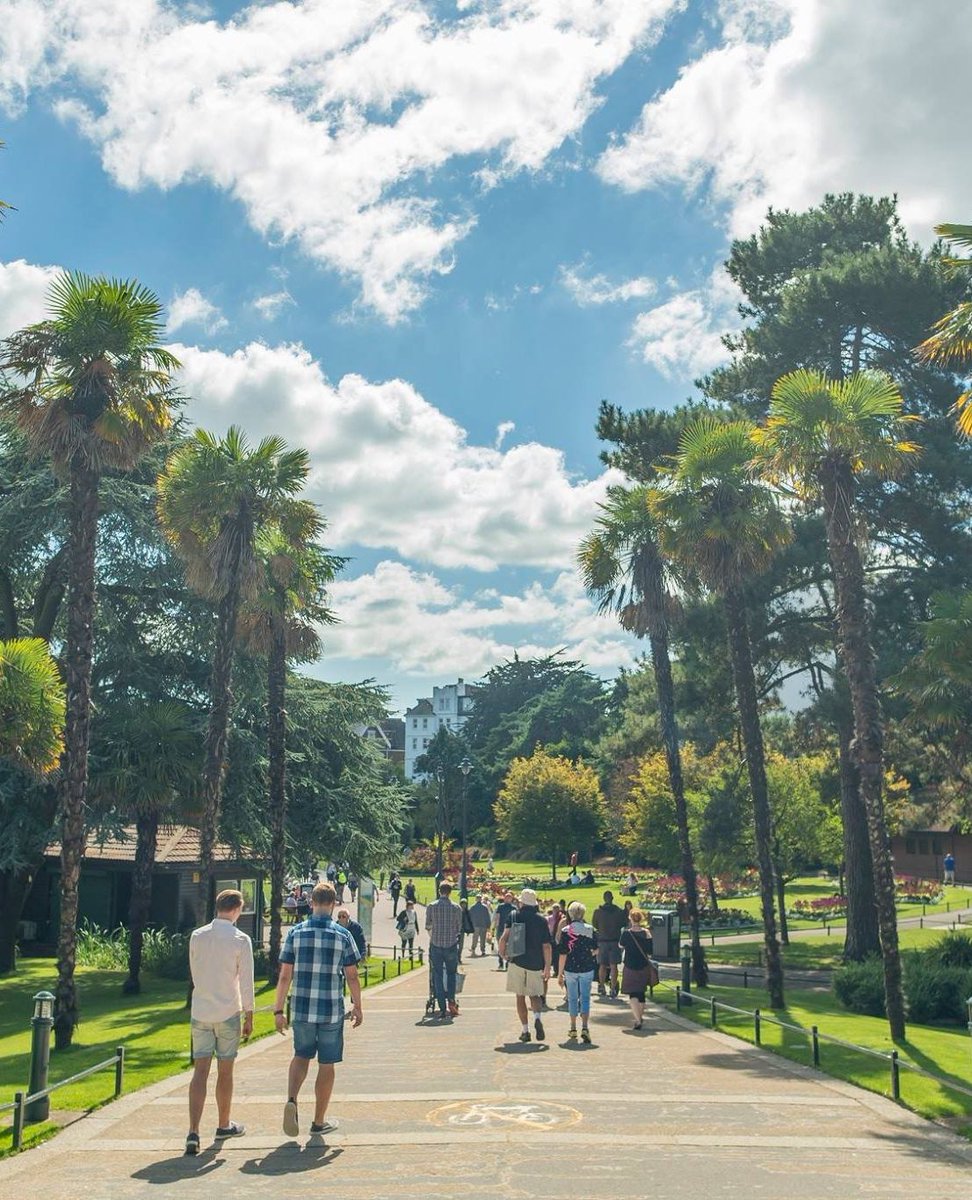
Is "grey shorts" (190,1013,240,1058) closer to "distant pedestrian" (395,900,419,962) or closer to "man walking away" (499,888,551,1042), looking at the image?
"man walking away" (499,888,551,1042)

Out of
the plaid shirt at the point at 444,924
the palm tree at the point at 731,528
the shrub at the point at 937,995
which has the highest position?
the palm tree at the point at 731,528

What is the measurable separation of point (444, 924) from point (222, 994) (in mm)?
6969

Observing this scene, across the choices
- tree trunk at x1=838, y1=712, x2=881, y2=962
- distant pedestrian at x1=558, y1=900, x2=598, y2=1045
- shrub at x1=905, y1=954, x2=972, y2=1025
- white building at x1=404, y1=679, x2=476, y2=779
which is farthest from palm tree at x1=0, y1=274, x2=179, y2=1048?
white building at x1=404, y1=679, x2=476, y2=779

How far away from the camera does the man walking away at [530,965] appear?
562 inches

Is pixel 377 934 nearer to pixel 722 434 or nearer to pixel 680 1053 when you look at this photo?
pixel 722 434

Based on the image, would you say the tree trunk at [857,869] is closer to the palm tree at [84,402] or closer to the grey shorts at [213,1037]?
the palm tree at [84,402]

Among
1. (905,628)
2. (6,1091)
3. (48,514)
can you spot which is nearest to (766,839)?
(905,628)

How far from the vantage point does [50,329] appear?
17531mm

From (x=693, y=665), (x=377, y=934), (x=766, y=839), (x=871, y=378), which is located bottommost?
(x=377, y=934)

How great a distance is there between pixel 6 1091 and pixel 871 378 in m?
15.6

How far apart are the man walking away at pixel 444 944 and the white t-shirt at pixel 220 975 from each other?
247 inches

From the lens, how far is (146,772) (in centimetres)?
2548

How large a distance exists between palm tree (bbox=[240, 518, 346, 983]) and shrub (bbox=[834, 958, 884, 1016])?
11.3 meters

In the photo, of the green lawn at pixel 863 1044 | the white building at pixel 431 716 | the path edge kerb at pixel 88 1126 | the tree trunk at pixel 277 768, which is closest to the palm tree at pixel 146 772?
the tree trunk at pixel 277 768
